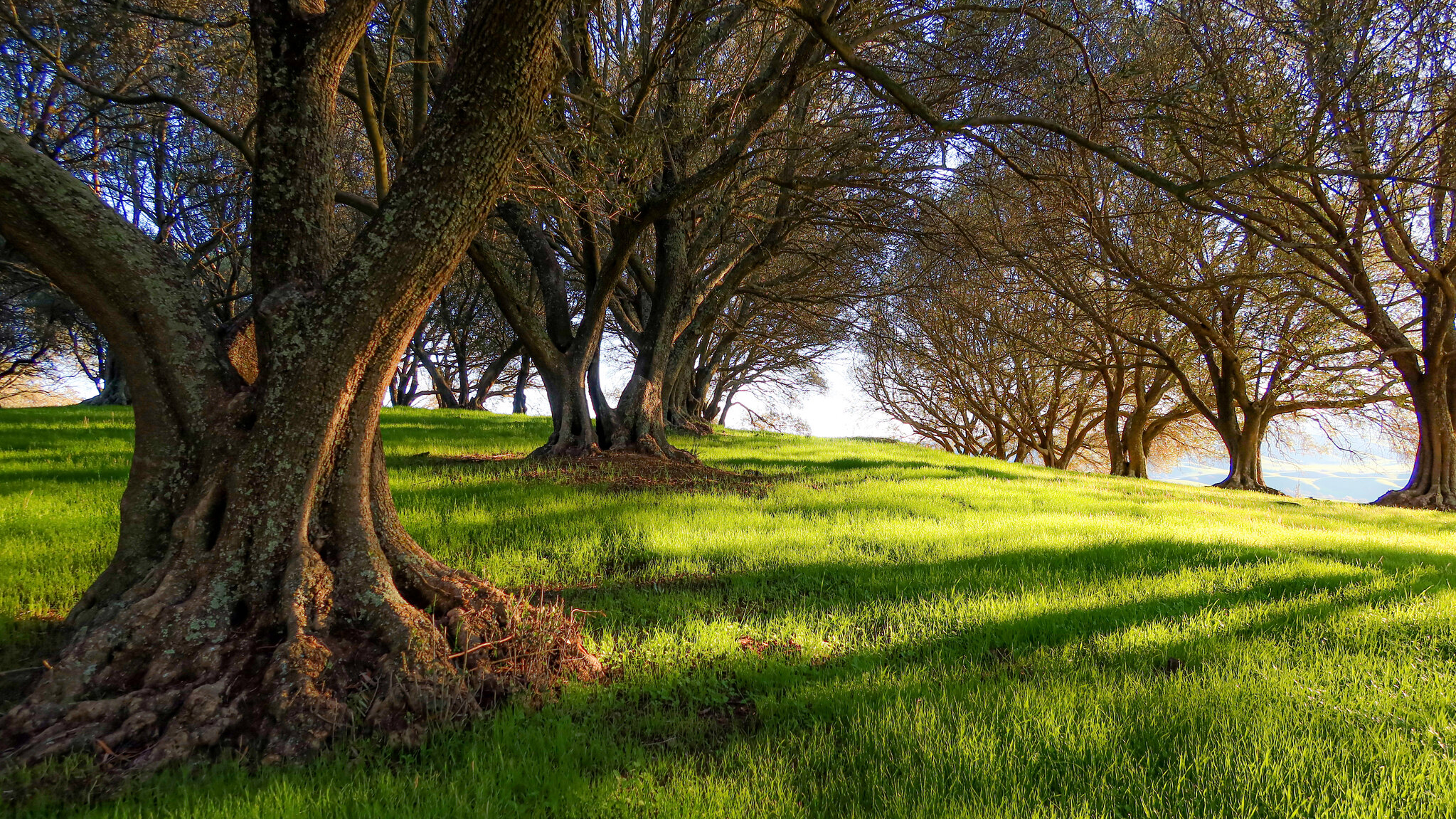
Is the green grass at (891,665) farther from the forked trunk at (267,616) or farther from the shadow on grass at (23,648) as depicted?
the forked trunk at (267,616)

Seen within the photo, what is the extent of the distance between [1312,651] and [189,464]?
19.9 ft

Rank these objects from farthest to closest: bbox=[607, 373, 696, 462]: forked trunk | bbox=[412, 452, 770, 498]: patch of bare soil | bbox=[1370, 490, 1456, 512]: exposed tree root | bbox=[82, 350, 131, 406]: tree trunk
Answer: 1. bbox=[82, 350, 131, 406]: tree trunk
2. bbox=[1370, 490, 1456, 512]: exposed tree root
3. bbox=[607, 373, 696, 462]: forked trunk
4. bbox=[412, 452, 770, 498]: patch of bare soil

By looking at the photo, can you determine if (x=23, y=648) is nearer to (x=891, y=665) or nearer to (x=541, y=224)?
(x=891, y=665)

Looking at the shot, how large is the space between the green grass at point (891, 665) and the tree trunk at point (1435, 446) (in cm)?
1031

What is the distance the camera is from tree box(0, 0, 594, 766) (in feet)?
8.27

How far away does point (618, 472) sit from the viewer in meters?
8.23

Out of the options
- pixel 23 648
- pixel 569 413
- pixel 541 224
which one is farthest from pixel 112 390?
pixel 23 648

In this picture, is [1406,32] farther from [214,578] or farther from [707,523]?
[214,578]

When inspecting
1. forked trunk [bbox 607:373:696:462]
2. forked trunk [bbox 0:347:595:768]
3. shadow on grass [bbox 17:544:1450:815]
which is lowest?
shadow on grass [bbox 17:544:1450:815]

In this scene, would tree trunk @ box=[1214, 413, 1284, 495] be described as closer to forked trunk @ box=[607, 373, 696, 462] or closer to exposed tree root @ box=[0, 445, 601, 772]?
forked trunk @ box=[607, 373, 696, 462]

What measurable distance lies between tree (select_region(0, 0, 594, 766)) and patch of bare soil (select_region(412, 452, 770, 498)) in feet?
14.0

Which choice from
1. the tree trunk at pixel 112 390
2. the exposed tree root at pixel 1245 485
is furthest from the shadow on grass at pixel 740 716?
the tree trunk at pixel 112 390

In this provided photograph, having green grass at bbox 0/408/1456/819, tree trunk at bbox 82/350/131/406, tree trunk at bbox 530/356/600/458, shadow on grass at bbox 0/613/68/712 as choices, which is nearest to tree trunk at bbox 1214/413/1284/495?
green grass at bbox 0/408/1456/819

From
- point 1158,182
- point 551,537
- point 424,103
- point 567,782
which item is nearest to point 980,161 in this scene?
A: point 1158,182
